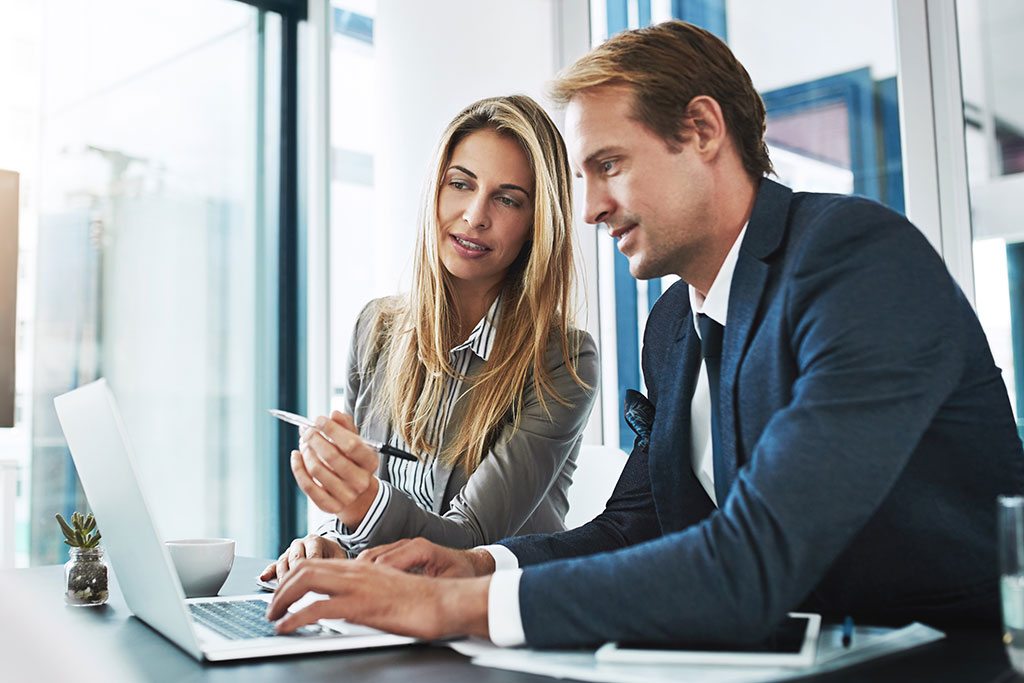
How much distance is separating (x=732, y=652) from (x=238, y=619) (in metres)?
0.52

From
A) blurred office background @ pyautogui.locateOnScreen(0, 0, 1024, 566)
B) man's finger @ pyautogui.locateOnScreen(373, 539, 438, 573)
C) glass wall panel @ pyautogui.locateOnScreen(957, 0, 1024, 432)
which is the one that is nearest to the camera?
man's finger @ pyautogui.locateOnScreen(373, 539, 438, 573)

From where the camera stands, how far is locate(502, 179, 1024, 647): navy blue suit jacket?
0.80 meters

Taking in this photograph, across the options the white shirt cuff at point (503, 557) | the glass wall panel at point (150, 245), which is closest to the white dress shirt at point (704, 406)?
the white shirt cuff at point (503, 557)

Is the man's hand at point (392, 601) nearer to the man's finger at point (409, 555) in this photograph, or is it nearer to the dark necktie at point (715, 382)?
the man's finger at point (409, 555)

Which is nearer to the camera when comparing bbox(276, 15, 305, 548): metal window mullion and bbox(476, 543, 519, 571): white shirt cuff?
bbox(476, 543, 519, 571): white shirt cuff

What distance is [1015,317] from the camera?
2246 millimetres

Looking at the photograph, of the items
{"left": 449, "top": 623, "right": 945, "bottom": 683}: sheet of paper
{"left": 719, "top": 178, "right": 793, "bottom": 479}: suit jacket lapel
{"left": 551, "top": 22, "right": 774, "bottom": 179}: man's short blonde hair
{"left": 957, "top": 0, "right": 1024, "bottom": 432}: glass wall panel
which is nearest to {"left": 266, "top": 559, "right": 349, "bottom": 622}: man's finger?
{"left": 449, "top": 623, "right": 945, "bottom": 683}: sheet of paper

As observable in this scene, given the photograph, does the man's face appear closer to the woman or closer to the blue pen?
the woman

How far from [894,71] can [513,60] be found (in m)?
1.30

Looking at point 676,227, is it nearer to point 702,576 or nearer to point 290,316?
point 702,576

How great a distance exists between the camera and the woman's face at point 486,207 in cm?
171

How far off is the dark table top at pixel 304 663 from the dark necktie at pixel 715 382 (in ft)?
1.12

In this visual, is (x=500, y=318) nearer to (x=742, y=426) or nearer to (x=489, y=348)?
(x=489, y=348)

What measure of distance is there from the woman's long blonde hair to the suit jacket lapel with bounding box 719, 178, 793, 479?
55 centimetres
